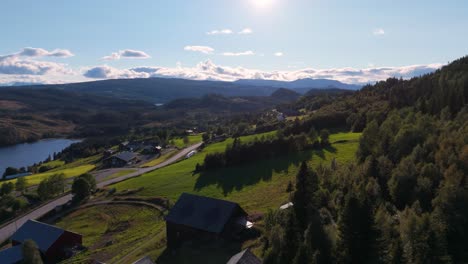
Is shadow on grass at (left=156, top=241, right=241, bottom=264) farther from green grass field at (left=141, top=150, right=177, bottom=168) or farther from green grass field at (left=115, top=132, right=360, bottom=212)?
green grass field at (left=141, top=150, right=177, bottom=168)

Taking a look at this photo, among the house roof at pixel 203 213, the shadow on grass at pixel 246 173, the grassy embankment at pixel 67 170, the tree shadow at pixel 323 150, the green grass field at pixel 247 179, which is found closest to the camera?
→ the house roof at pixel 203 213

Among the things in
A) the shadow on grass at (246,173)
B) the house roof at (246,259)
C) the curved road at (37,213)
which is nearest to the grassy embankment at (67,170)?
the curved road at (37,213)

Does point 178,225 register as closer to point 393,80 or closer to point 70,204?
point 70,204

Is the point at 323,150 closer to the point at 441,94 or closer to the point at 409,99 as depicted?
the point at 441,94

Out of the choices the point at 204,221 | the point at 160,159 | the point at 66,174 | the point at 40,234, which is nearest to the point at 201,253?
the point at 204,221

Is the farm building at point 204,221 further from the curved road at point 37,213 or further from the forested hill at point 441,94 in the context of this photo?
the forested hill at point 441,94
